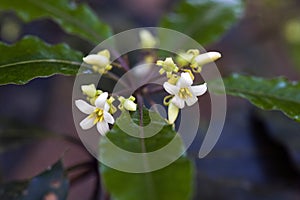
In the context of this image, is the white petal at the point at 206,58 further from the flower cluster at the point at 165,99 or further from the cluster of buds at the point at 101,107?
the cluster of buds at the point at 101,107

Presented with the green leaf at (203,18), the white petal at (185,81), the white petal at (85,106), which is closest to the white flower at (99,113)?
the white petal at (85,106)

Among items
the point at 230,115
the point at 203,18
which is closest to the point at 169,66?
the point at 203,18

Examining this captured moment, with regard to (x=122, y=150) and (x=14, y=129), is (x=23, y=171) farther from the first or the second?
(x=122, y=150)

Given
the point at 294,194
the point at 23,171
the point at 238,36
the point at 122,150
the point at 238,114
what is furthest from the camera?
the point at 238,36

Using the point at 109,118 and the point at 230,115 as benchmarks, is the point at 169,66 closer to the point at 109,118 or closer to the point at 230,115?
the point at 109,118

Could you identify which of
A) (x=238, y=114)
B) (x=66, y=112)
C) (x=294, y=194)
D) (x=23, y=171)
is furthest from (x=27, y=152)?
(x=294, y=194)

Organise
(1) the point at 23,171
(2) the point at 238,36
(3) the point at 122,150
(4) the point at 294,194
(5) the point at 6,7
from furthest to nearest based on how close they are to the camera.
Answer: (2) the point at 238,36, (1) the point at 23,171, (4) the point at 294,194, (5) the point at 6,7, (3) the point at 122,150

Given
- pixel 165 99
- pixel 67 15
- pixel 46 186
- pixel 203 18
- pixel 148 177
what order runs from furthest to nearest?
pixel 203 18 → pixel 67 15 → pixel 46 186 → pixel 165 99 → pixel 148 177
